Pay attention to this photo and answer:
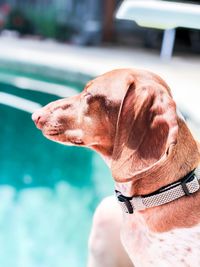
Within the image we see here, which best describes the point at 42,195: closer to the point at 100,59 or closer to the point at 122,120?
the point at 122,120

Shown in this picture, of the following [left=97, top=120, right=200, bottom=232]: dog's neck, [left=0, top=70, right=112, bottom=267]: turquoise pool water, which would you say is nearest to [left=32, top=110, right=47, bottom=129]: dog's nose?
[left=97, top=120, right=200, bottom=232]: dog's neck

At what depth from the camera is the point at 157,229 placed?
1095mm

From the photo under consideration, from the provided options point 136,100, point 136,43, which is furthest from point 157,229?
point 136,43

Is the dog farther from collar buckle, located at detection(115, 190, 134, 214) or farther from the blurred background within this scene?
the blurred background

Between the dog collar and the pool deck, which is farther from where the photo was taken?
the pool deck


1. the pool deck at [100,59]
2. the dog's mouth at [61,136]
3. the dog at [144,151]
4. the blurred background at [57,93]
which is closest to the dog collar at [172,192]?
the dog at [144,151]

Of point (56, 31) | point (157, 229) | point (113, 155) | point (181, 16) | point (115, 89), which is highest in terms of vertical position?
point (181, 16)

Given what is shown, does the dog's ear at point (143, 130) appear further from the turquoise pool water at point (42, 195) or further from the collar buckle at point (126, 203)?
the turquoise pool water at point (42, 195)

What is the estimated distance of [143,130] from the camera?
3.31 ft

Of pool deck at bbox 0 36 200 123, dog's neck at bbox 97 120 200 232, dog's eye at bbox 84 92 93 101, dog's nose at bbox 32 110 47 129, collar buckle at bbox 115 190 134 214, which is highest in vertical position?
dog's eye at bbox 84 92 93 101

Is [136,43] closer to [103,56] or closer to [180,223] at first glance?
[103,56]

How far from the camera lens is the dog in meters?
1.00

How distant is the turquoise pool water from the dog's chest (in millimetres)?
1047

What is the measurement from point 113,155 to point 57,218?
1.63 m
